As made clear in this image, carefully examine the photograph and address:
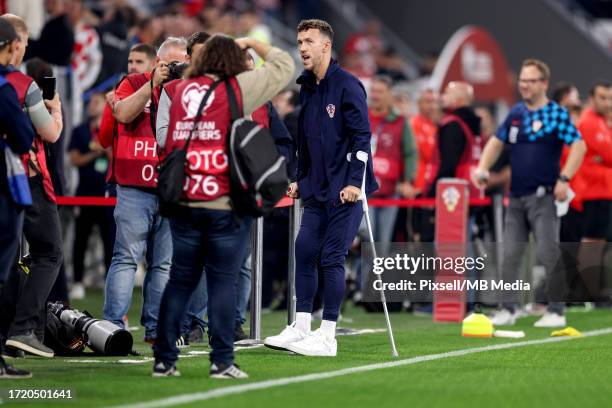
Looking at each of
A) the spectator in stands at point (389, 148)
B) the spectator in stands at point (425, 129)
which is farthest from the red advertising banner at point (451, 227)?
the spectator in stands at point (425, 129)

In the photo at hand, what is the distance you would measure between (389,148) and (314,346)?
251 inches

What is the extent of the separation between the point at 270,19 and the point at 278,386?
61.8ft

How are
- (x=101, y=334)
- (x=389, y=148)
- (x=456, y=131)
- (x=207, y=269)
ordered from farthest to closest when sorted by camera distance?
(x=389, y=148) < (x=456, y=131) < (x=101, y=334) < (x=207, y=269)

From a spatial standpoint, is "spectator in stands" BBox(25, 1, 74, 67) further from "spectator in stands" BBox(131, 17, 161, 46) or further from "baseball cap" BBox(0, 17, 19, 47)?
"baseball cap" BBox(0, 17, 19, 47)

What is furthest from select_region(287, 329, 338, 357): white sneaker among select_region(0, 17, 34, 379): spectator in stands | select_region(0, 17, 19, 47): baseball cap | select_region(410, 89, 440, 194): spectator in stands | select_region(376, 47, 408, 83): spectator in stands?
select_region(376, 47, 408, 83): spectator in stands

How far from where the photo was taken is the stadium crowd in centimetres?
822

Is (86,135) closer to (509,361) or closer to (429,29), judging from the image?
(509,361)

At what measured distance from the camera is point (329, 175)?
10.1 meters

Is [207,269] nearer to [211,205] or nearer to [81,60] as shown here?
[211,205]

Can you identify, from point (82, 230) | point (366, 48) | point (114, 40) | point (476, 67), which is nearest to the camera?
point (82, 230)

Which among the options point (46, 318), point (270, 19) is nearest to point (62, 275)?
point (46, 318)

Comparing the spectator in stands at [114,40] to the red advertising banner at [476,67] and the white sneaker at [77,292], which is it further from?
the red advertising banner at [476,67]

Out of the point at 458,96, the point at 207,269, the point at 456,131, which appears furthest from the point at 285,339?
the point at 458,96

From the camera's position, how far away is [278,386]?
26.6ft
